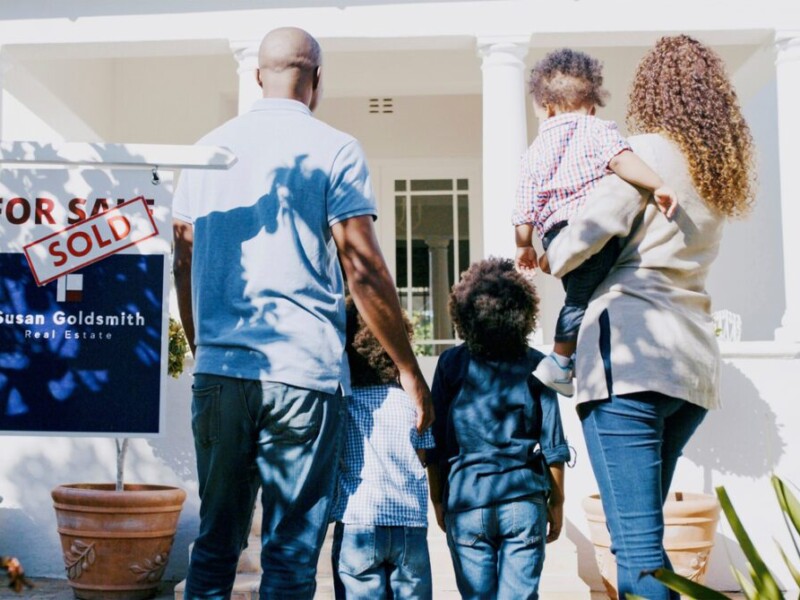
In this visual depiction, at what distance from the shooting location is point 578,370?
238cm

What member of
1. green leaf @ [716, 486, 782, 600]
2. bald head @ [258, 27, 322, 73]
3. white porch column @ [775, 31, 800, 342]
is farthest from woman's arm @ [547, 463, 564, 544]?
white porch column @ [775, 31, 800, 342]

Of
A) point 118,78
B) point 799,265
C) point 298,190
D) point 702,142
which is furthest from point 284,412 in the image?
point 118,78

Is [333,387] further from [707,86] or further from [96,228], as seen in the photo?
[707,86]

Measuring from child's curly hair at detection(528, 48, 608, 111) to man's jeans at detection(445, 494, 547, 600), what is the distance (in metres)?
1.31

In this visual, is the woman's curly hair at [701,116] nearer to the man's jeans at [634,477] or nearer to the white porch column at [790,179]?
the man's jeans at [634,477]

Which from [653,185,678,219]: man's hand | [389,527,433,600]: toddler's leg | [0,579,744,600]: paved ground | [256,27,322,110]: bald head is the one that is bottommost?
[0,579,744,600]: paved ground

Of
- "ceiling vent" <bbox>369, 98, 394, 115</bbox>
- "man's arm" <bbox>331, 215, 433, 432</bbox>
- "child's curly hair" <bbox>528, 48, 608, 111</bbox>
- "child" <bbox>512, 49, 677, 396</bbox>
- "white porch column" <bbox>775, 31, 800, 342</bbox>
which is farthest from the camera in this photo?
"ceiling vent" <bbox>369, 98, 394, 115</bbox>

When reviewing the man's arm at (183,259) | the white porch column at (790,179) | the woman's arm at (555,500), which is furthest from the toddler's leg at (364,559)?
the white porch column at (790,179)

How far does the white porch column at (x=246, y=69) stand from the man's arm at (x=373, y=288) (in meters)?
4.94

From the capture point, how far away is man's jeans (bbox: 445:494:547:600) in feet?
9.98

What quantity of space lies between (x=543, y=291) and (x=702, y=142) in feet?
24.2

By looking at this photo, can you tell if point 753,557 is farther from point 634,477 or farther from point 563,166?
point 563,166

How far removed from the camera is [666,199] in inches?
91.8

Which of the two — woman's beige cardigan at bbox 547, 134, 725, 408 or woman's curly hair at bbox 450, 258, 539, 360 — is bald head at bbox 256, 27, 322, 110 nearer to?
woman's beige cardigan at bbox 547, 134, 725, 408
